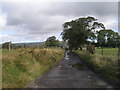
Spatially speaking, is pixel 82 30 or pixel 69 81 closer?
pixel 69 81

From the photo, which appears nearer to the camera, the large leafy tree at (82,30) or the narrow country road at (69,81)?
the narrow country road at (69,81)

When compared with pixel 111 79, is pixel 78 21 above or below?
above

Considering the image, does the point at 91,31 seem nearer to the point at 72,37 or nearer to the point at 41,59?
the point at 72,37

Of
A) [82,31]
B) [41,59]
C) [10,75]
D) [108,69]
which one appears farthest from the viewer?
Answer: [82,31]

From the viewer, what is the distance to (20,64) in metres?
15.6

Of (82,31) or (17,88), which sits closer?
(17,88)

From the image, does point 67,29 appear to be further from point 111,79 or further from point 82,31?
point 111,79

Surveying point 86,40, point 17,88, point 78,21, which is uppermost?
point 78,21

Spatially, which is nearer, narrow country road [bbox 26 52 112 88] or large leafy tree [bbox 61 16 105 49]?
narrow country road [bbox 26 52 112 88]

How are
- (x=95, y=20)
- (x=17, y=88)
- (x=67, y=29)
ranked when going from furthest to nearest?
1. (x=67, y=29)
2. (x=95, y=20)
3. (x=17, y=88)

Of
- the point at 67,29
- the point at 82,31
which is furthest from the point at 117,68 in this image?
the point at 67,29

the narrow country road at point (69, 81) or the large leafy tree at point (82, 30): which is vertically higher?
the large leafy tree at point (82, 30)

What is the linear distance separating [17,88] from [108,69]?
248 inches

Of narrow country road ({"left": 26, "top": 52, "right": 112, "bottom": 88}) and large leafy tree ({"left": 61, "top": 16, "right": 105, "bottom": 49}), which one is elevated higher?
large leafy tree ({"left": 61, "top": 16, "right": 105, "bottom": 49})
